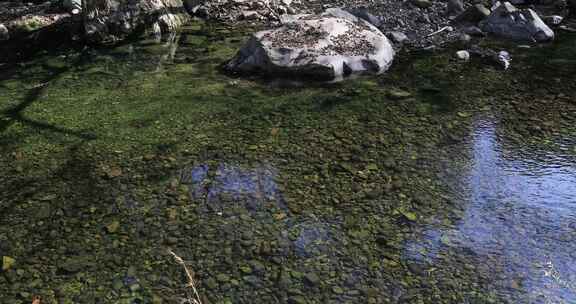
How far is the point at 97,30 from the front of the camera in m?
10.3

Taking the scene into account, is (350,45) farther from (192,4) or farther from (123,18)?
(192,4)

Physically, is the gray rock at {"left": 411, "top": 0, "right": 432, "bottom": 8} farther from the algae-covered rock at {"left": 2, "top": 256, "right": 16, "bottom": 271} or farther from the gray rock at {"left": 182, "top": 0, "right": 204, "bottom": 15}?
the algae-covered rock at {"left": 2, "top": 256, "right": 16, "bottom": 271}

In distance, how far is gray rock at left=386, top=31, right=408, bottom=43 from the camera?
34.1ft

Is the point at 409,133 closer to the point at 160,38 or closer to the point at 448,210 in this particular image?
the point at 448,210

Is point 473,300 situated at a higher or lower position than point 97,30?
lower

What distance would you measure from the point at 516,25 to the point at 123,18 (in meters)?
7.20

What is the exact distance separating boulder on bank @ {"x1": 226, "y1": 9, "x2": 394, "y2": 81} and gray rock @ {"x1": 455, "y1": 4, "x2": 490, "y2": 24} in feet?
10.1

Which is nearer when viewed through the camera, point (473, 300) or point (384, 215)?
point (473, 300)

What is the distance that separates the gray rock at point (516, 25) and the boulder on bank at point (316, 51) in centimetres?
273

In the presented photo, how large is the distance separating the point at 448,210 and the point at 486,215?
0.33 metres

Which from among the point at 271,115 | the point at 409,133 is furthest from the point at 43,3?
the point at 409,133

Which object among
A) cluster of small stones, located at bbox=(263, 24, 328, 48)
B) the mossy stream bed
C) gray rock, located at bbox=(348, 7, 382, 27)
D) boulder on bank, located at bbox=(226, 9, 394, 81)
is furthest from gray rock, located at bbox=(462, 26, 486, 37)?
cluster of small stones, located at bbox=(263, 24, 328, 48)

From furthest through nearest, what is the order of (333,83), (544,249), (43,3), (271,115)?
(43,3)
(333,83)
(271,115)
(544,249)

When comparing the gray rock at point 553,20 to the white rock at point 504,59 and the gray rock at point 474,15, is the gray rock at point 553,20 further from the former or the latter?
the white rock at point 504,59
